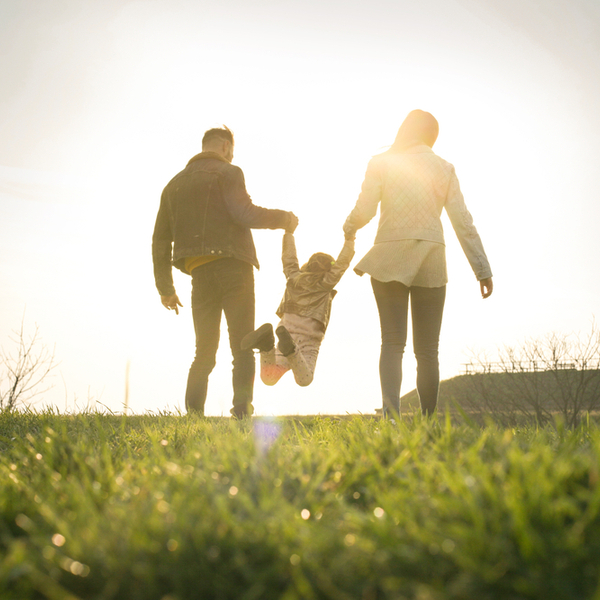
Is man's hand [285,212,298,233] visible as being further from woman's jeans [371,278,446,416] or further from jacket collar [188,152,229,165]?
woman's jeans [371,278,446,416]

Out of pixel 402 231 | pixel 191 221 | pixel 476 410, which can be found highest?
pixel 191 221

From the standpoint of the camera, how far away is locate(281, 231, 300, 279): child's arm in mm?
5797

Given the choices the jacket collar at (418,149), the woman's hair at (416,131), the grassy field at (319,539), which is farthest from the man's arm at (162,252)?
the grassy field at (319,539)

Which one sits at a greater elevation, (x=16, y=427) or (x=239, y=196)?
(x=239, y=196)

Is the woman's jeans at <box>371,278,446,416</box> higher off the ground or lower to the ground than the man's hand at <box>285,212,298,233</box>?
lower

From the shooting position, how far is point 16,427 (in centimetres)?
438

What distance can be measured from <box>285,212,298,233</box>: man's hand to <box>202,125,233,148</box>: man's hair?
4.16 ft

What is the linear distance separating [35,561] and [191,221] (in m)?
4.59

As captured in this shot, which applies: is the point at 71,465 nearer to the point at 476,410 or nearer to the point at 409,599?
the point at 409,599

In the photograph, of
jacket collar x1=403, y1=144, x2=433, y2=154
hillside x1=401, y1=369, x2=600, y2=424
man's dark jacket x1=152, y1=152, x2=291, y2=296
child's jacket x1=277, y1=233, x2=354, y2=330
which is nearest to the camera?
jacket collar x1=403, y1=144, x2=433, y2=154

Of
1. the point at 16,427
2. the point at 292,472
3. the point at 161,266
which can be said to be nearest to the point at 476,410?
the point at 161,266

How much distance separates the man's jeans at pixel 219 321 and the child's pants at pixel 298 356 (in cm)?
34

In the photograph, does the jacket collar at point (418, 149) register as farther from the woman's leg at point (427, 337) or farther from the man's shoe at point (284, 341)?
the man's shoe at point (284, 341)

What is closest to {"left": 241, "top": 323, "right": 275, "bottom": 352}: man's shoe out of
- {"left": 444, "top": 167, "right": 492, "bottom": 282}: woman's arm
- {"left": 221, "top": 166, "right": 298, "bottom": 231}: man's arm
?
{"left": 221, "top": 166, "right": 298, "bottom": 231}: man's arm
